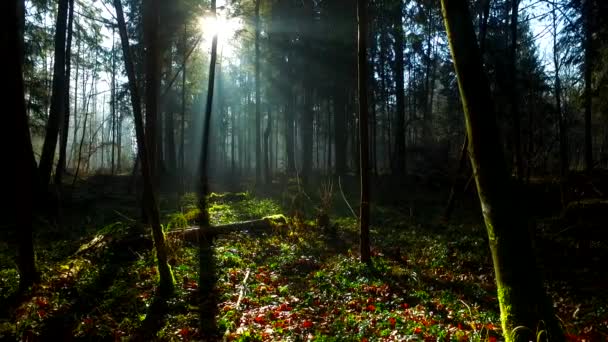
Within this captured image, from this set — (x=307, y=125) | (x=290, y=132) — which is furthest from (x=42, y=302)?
(x=290, y=132)

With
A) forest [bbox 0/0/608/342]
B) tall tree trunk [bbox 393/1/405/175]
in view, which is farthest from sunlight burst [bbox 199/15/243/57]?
tall tree trunk [bbox 393/1/405/175]

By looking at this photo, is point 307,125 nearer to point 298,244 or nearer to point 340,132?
point 340,132

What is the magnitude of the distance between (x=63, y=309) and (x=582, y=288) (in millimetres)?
9938

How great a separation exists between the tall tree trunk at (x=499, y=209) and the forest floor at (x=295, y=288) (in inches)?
19.0

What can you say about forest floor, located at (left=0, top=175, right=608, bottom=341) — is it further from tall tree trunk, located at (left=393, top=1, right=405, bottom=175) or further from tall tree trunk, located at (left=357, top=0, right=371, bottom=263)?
tall tree trunk, located at (left=393, top=1, right=405, bottom=175)

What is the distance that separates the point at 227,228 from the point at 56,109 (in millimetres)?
7499

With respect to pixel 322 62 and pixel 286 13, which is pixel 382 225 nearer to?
pixel 322 62

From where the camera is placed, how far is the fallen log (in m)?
11.2

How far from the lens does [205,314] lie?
21.9 ft

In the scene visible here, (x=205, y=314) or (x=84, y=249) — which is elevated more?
(x=84, y=249)

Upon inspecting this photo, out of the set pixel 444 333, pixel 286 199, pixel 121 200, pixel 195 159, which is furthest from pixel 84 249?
pixel 195 159

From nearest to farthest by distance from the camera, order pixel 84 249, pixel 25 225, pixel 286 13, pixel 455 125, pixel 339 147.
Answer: pixel 25 225, pixel 84 249, pixel 286 13, pixel 339 147, pixel 455 125

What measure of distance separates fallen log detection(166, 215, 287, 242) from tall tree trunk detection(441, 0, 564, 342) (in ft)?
28.3

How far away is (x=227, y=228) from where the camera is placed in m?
12.6
